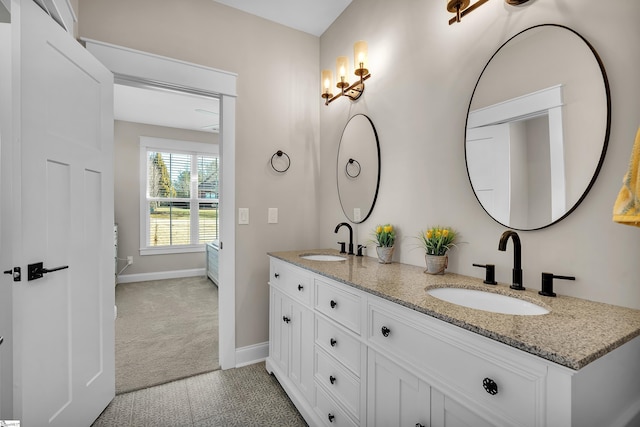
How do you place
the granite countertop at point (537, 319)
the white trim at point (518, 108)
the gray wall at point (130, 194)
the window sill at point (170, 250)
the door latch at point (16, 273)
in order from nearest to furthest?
the granite countertop at point (537, 319) → the white trim at point (518, 108) → the door latch at point (16, 273) → the gray wall at point (130, 194) → the window sill at point (170, 250)

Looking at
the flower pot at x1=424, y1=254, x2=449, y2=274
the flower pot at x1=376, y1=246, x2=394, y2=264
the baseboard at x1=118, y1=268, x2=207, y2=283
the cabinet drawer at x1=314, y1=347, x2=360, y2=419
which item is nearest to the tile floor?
the cabinet drawer at x1=314, y1=347, x2=360, y2=419

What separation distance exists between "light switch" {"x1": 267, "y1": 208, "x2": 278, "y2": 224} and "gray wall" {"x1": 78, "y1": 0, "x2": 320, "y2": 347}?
4cm

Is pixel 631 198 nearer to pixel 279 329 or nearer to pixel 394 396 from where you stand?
pixel 394 396

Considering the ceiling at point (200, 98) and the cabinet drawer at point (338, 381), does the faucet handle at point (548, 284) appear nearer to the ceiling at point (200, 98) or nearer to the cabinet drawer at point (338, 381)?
the cabinet drawer at point (338, 381)

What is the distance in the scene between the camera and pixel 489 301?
1.24 m

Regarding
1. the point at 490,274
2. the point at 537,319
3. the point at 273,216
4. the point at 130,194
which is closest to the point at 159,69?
the point at 273,216

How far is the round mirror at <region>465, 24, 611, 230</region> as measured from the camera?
1.06 metres

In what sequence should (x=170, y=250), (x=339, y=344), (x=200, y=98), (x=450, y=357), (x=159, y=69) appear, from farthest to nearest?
(x=170, y=250)
(x=200, y=98)
(x=159, y=69)
(x=339, y=344)
(x=450, y=357)

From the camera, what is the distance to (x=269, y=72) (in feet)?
8.24

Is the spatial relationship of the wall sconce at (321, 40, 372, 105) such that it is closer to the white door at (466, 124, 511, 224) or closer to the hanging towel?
the white door at (466, 124, 511, 224)

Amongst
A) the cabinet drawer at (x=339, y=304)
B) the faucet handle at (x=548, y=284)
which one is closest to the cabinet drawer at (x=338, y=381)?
the cabinet drawer at (x=339, y=304)

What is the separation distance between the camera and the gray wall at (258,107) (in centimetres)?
217

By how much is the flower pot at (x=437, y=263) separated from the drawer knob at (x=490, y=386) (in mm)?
717

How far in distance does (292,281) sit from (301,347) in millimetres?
392
